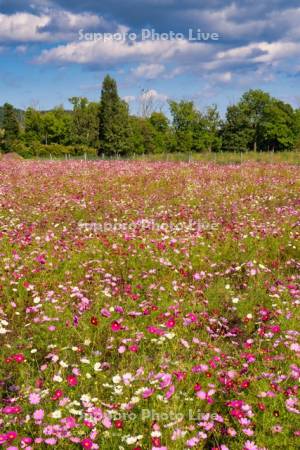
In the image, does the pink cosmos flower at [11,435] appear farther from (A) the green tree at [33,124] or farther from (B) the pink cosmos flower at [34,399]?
(A) the green tree at [33,124]

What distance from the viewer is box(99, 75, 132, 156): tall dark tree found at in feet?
178

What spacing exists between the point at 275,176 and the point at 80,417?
52.2 ft

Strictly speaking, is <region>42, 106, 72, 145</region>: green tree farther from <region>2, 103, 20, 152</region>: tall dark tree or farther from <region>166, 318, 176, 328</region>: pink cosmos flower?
<region>166, 318, 176, 328</region>: pink cosmos flower

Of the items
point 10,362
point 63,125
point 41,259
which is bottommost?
point 10,362

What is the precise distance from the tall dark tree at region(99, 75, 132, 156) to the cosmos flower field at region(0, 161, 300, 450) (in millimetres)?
A: 45148

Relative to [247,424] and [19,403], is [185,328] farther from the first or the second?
[19,403]

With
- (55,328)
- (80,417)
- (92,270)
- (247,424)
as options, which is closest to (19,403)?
(80,417)

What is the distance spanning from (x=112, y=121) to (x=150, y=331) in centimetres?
5234

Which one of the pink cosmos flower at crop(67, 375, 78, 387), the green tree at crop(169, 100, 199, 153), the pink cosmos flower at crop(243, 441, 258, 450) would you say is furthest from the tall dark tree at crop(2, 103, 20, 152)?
the pink cosmos flower at crop(243, 441, 258, 450)

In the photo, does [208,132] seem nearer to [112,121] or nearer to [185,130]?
[185,130]

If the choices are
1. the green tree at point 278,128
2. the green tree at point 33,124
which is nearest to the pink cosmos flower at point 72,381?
the green tree at point 278,128

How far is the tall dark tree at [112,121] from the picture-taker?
5416 centimetres

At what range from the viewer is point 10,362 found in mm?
4305

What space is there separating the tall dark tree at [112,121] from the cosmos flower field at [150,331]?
4515cm
